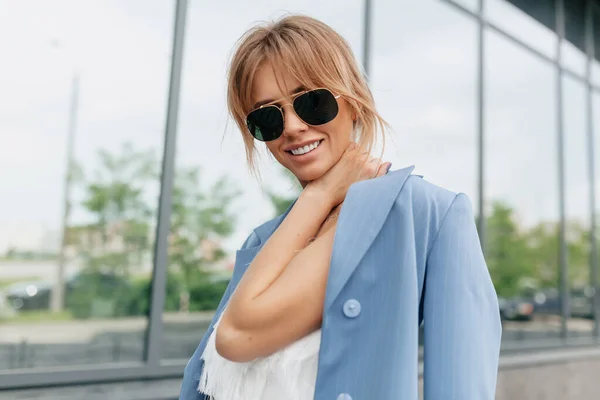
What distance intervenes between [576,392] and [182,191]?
16.0ft

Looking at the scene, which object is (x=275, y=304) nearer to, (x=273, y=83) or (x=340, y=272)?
(x=340, y=272)

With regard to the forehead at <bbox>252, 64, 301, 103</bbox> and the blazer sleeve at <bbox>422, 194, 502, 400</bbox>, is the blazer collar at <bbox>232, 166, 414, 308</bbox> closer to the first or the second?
the blazer sleeve at <bbox>422, 194, 502, 400</bbox>

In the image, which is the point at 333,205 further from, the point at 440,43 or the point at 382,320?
the point at 440,43

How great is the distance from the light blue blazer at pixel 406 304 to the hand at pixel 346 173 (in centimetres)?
9

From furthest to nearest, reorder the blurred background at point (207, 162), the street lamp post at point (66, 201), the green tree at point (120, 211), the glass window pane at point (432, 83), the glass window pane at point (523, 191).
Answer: the street lamp post at point (66, 201) < the green tree at point (120, 211) < the glass window pane at point (523, 191) < the glass window pane at point (432, 83) < the blurred background at point (207, 162)

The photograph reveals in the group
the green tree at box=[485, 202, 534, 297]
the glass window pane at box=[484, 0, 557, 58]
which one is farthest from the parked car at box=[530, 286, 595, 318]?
the glass window pane at box=[484, 0, 557, 58]

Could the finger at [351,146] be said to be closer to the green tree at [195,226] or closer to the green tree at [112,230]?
the green tree at [195,226]

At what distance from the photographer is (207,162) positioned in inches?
269

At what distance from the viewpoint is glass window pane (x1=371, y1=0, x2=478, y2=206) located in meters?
5.23

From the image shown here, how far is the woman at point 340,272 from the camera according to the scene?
2.58ft

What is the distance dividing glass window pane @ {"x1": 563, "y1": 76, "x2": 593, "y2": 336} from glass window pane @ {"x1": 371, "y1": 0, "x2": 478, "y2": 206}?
142 centimetres

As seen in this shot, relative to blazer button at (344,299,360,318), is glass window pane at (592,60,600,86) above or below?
above

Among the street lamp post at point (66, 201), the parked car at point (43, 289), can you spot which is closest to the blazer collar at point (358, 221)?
the street lamp post at point (66, 201)

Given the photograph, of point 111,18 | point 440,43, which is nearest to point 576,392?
point 440,43
